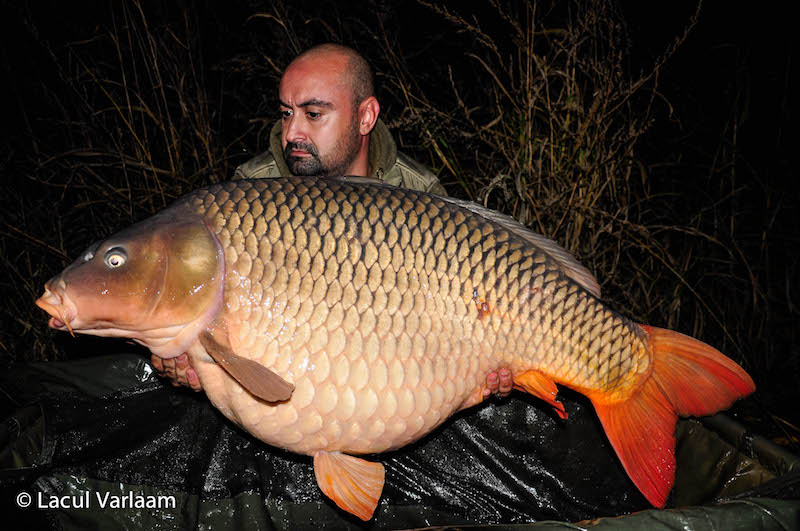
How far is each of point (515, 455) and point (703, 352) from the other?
575 mm

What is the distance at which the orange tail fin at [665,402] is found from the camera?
1.38m

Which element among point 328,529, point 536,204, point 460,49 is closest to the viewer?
point 328,529

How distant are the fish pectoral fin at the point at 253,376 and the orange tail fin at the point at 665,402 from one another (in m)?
0.74

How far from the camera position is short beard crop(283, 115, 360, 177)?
81.0 inches

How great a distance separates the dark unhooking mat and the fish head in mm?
433

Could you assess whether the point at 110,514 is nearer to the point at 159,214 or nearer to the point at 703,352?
the point at 159,214

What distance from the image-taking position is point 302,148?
2.05m

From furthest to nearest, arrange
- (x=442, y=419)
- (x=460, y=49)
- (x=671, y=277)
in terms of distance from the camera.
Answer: (x=460, y=49)
(x=671, y=277)
(x=442, y=419)

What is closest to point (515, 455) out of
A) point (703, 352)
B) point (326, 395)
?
→ point (703, 352)

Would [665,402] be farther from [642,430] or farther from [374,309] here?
[374,309]

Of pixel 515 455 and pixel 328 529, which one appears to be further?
pixel 515 455

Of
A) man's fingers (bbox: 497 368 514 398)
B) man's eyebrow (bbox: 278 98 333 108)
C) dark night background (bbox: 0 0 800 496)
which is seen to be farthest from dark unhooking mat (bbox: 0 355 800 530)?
man's eyebrow (bbox: 278 98 333 108)

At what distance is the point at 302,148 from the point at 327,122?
12 centimetres

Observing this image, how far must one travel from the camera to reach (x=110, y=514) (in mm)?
1433
